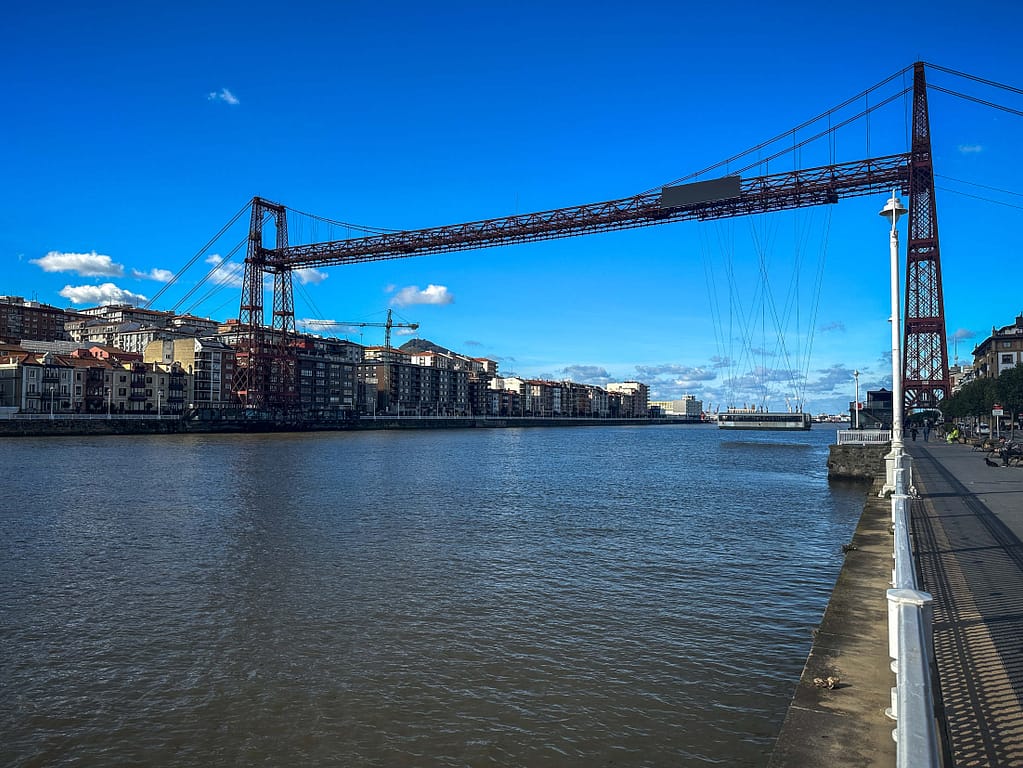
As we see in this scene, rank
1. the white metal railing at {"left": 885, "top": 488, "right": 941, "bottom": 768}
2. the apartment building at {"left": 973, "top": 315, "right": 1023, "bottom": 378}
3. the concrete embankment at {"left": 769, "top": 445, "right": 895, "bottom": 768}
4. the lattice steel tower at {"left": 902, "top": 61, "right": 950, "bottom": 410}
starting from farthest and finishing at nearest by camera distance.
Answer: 1. the apartment building at {"left": 973, "top": 315, "right": 1023, "bottom": 378}
2. the lattice steel tower at {"left": 902, "top": 61, "right": 950, "bottom": 410}
3. the concrete embankment at {"left": 769, "top": 445, "right": 895, "bottom": 768}
4. the white metal railing at {"left": 885, "top": 488, "right": 941, "bottom": 768}

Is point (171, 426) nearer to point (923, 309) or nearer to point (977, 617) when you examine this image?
point (923, 309)

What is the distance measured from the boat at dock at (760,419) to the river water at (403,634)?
8324 cm

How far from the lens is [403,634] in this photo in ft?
28.2

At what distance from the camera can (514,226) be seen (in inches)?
2371

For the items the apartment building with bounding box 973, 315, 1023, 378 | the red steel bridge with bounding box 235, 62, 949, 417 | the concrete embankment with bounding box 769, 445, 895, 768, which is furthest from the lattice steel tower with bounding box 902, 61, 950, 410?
the apartment building with bounding box 973, 315, 1023, 378

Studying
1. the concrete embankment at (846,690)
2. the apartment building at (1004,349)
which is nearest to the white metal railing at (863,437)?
the concrete embankment at (846,690)

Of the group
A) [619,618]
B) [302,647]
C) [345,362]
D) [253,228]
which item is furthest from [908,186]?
[345,362]

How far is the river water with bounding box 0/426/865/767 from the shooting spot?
597 centimetres

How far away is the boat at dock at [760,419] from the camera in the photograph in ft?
320

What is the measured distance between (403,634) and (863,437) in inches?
1045

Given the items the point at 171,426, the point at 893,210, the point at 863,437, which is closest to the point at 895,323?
the point at 893,210

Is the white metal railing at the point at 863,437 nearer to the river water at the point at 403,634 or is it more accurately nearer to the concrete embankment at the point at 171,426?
the river water at the point at 403,634

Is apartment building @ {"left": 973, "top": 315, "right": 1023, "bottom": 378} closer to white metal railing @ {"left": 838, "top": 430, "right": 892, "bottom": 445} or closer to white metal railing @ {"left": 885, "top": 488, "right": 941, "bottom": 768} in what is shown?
white metal railing @ {"left": 838, "top": 430, "right": 892, "bottom": 445}

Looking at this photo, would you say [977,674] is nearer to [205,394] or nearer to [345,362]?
[205,394]
